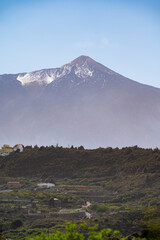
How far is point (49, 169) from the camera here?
64250 mm

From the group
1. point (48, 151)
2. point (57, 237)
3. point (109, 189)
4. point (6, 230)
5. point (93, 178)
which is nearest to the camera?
point (57, 237)

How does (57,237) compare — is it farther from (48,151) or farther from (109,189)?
(48,151)

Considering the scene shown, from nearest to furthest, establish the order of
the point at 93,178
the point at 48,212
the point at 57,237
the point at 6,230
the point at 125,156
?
the point at 57,237 < the point at 6,230 < the point at 48,212 < the point at 93,178 < the point at 125,156

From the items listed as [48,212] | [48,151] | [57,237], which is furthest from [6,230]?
[48,151]

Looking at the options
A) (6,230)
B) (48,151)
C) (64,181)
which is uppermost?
(48,151)

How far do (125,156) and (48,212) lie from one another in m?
25.1

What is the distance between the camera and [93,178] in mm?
59250

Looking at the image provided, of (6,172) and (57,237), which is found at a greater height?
(6,172)

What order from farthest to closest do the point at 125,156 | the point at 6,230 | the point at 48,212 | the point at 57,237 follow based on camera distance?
the point at 125,156
the point at 48,212
the point at 6,230
the point at 57,237

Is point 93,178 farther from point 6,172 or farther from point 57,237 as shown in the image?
point 57,237

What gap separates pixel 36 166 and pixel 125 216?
32480 millimetres

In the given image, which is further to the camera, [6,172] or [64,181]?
[6,172]

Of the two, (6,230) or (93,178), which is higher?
(93,178)

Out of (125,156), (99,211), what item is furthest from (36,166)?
(99,211)
